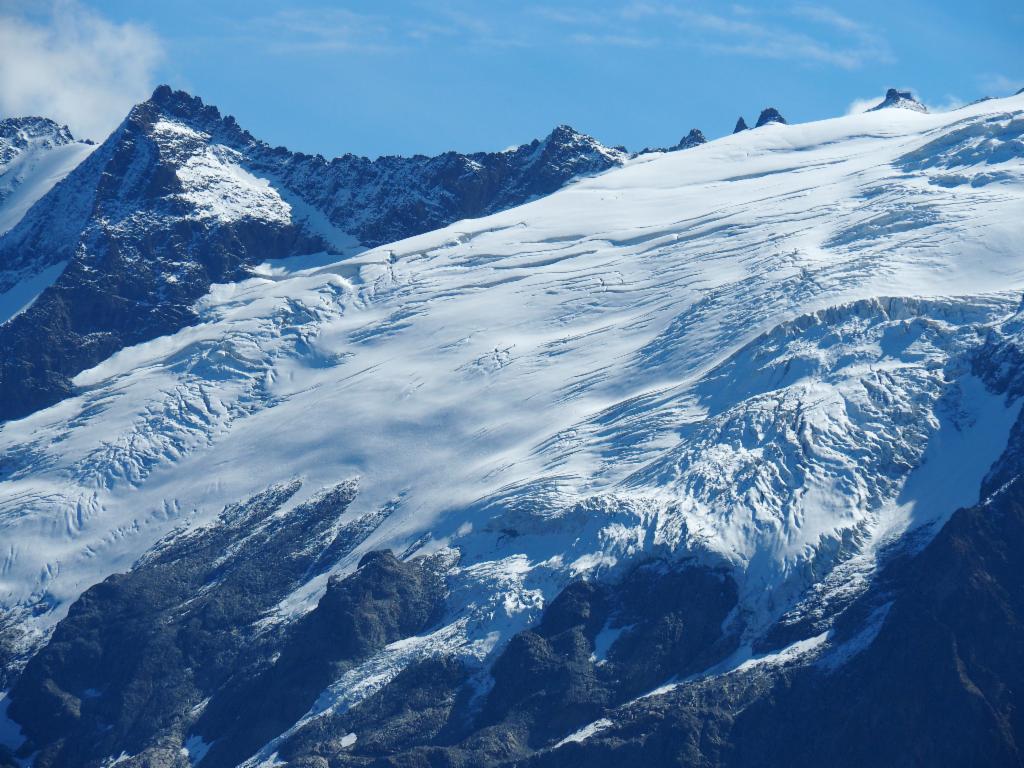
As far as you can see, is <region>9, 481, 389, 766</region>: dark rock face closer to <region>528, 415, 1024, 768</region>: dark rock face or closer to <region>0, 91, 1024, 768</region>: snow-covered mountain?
<region>0, 91, 1024, 768</region>: snow-covered mountain

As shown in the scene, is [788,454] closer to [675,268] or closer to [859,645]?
[859,645]

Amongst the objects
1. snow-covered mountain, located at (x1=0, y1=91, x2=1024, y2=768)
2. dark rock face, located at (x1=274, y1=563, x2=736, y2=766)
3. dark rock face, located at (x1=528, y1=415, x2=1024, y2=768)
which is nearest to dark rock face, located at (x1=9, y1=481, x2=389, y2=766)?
snow-covered mountain, located at (x1=0, y1=91, x2=1024, y2=768)

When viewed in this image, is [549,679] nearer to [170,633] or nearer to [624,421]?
[624,421]

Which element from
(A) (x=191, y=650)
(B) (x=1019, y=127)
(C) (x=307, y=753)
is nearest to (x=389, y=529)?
(A) (x=191, y=650)

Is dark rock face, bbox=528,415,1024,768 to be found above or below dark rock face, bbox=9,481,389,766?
below

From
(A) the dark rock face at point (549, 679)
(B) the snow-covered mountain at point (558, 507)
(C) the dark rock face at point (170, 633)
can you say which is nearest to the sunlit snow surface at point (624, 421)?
(B) the snow-covered mountain at point (558, 507)

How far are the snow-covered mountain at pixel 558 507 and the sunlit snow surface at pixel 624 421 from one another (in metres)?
0.34

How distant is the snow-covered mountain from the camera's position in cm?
12606

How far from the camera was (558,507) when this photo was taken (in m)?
145

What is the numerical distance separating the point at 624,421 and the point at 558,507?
51.8 feet

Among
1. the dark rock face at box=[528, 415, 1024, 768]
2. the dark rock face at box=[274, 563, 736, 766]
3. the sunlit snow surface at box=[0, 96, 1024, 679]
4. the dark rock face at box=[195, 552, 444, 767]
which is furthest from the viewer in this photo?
the sunlit snow surface at box=[0, 96, 1024, 679]

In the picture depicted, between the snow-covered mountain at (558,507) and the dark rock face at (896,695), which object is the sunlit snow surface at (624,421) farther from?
the dark rock face at (896,695)

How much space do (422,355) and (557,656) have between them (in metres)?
64.4

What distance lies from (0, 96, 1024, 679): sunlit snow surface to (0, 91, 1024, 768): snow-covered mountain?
1.12ft
